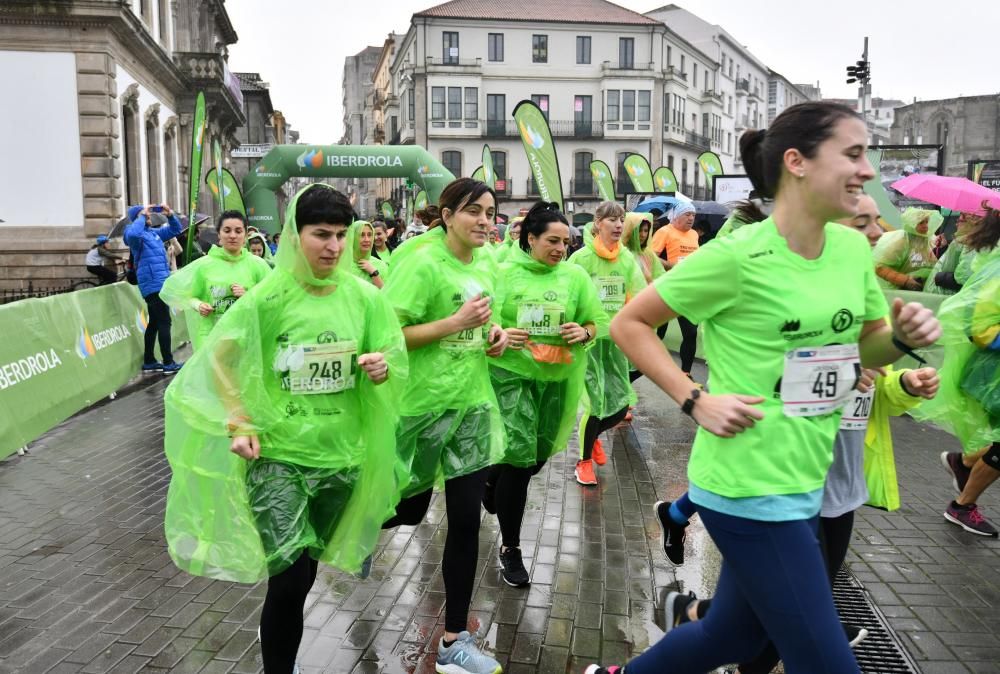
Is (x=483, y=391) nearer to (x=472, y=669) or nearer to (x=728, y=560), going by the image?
(x=472, y=669)

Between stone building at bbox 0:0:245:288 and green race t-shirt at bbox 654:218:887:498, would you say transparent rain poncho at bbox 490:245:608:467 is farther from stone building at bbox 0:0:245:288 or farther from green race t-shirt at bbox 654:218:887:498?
stone building at bbox 0:0:245:288

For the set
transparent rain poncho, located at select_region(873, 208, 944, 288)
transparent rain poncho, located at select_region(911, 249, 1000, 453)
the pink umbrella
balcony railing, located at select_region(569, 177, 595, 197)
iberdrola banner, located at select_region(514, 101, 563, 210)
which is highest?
balcony railing, located at select_region(569, 177, 595, 197)

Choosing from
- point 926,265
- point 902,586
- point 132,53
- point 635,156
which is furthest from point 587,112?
point 902,586

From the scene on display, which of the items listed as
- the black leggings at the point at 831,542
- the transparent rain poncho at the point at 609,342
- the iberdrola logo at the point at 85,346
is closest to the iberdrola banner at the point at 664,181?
the iberdrola logo at the point at 85,346

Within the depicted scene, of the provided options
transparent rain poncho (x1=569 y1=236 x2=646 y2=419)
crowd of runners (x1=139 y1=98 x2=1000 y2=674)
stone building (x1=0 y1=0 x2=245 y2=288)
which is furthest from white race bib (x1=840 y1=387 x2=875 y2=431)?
stone building (x1=0 y1=0 x2=245 y2=288)

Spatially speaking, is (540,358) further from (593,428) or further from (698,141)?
(698,141)

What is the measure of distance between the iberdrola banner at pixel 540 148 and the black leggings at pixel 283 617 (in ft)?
30.6

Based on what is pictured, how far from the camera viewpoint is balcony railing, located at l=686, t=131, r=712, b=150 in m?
61.5

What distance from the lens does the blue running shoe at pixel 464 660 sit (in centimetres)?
331

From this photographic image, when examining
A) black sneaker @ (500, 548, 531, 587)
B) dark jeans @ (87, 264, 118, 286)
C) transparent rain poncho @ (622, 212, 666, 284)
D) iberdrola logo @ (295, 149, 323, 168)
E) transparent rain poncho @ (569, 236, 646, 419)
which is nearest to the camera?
black sneaker @ (500, 548, 531, 587)

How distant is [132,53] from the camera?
64.1 feet

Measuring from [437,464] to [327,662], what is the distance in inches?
36.1

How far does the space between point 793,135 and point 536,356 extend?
2374mm

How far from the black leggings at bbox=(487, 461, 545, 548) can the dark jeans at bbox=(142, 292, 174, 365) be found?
7.74 meters
